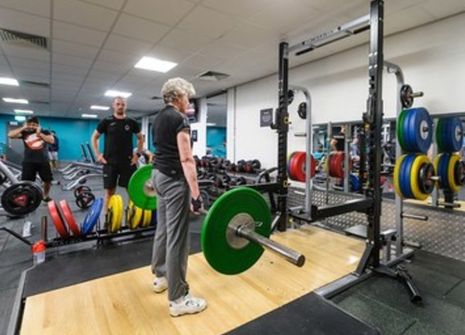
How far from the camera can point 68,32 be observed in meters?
3.56

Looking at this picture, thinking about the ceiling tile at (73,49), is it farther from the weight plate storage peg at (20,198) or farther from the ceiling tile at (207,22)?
the weight plate storage peg at (20,198)

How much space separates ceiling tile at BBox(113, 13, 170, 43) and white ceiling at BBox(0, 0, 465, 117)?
0.04 feet

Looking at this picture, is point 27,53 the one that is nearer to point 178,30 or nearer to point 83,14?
point 83,14

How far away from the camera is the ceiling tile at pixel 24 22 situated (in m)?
3.07

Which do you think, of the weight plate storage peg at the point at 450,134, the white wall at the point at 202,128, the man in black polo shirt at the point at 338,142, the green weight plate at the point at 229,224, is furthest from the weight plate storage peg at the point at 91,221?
the white wall at the point at 202,128

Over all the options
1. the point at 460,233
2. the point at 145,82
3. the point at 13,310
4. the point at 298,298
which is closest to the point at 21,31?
the point at 145,82

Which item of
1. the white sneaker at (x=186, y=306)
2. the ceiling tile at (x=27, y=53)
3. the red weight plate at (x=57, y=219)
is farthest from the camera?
the ceiling tile at (x=27, y=53)

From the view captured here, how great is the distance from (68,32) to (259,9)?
8.33ft

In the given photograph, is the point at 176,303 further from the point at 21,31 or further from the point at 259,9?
the point at 21,31

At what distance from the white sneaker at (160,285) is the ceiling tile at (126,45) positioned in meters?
3.23

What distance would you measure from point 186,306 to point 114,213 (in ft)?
5.20

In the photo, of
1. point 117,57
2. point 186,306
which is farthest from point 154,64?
point 186,306

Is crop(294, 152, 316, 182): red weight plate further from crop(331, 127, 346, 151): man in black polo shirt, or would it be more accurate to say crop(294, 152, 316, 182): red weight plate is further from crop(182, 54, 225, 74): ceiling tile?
crop(182, 54, 225, 74): ceiling tile

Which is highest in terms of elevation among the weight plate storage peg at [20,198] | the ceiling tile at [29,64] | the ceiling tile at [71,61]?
the ceiling tile at [29,64]
